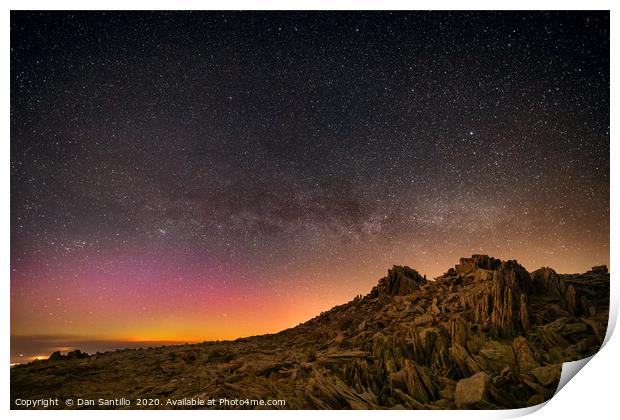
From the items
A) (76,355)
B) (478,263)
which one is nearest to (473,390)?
(478,263)

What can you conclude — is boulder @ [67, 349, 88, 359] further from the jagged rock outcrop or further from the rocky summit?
the jagged rock outcrop

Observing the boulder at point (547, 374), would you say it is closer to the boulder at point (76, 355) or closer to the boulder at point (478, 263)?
the boulder at point (478, 263)

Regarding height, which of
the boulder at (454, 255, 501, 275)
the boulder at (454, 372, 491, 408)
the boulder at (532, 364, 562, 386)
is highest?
the boulder at (454, 255, 501, 275)

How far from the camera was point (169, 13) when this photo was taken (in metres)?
10.9

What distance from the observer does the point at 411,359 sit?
9961 mm

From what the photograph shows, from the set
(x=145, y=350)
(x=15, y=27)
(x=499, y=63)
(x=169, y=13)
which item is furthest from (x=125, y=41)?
(x=499, y=63)

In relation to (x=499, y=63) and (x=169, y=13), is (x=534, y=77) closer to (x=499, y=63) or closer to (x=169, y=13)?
(x=499, y=63)

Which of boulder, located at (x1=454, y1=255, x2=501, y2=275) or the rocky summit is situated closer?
the rocky summit

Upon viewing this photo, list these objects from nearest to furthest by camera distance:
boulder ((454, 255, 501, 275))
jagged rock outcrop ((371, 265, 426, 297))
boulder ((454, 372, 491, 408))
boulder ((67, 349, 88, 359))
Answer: boulder ((454, 372, 491, 408)) < boulder ((67, 349, 88, 359)) < boulder ((454, 255, 501, 275)) < jagged rock outcrop ((371, 265, 426, 297))

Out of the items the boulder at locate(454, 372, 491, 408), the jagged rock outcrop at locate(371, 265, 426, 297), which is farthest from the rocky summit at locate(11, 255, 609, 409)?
the jagged rock outcrop at locate(371, 265, 426, 297)

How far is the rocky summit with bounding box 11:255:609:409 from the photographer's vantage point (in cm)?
979

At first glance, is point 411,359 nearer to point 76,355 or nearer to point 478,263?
point 478,263

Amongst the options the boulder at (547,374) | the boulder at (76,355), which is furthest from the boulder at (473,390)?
the boulder at (76,355)

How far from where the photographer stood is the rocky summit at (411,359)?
9.79 meters
